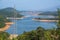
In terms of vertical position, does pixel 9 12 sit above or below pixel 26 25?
above

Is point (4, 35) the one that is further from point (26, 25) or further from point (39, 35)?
point (39, 35)

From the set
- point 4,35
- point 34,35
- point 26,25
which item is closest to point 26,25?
point 26,25

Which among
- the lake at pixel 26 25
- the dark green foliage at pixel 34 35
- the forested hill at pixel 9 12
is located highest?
the forested hill at pixel 9 12

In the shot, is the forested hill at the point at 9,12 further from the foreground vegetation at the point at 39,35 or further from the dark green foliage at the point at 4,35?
the dark green foliage at the point at 4,35

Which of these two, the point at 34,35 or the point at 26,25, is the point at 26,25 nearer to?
the point at 26,25

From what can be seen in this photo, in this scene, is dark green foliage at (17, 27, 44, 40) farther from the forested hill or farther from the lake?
the forested hill

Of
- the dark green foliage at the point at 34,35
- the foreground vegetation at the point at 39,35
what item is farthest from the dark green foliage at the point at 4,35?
the dark green foliage at the point at 34,35

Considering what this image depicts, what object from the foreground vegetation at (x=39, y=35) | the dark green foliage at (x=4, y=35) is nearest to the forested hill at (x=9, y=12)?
the foreground vegetation at (x=39, y=35)

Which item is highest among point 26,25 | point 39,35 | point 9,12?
point 9,12

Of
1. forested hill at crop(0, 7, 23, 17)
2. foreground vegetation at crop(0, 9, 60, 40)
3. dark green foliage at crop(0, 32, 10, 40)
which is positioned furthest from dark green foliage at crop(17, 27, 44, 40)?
forested hill at crop(0, 7, 23, 17)

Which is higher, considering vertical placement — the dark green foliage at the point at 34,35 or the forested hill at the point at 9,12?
the forested hill at the point at 9,12

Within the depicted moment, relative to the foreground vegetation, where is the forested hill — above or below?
above

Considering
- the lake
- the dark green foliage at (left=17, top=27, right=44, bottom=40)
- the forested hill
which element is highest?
the forested hill
